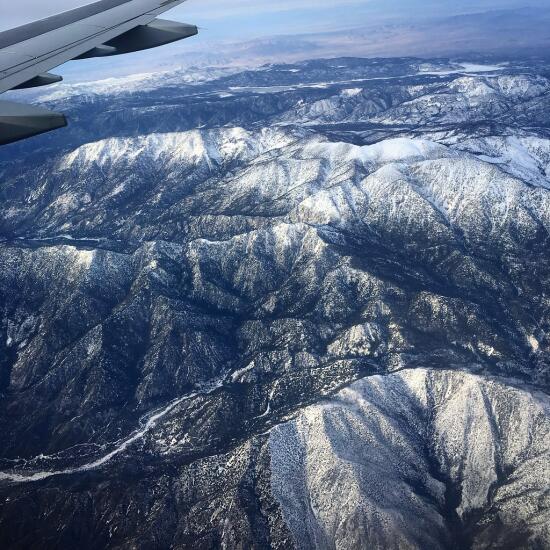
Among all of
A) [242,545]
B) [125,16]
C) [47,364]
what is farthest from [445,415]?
[47,364]

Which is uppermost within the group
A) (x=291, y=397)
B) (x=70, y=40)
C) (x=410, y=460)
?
(x=70, y=40)

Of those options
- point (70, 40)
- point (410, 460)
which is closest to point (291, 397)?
point (410, 460)

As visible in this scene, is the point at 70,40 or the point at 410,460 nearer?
the point at 70,40

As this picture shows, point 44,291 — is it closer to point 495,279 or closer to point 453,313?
point 453,313

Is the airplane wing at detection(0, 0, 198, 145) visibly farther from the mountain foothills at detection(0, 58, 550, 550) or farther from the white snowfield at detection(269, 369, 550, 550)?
the white snowfield at detection(269, 369, 550, 550)

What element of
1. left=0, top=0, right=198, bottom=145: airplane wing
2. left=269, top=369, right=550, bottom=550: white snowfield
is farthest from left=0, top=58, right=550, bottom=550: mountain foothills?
left=0, top=0, right=198, bottom=145: airplane wing

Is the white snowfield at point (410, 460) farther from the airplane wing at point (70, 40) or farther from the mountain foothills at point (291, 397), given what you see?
the airplane wing at point (70, 40)

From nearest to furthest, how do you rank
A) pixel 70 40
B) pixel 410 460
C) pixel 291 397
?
pixel 70 40 < pixel 410 460 < pixel 291 397

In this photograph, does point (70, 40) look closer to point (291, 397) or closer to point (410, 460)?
point (410, 460)
